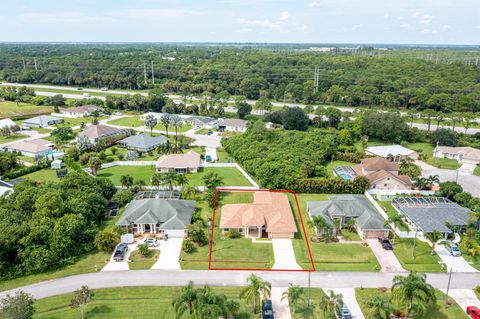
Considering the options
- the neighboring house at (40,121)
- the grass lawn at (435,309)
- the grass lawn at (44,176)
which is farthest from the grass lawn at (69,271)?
the neighboring house at (40,121)

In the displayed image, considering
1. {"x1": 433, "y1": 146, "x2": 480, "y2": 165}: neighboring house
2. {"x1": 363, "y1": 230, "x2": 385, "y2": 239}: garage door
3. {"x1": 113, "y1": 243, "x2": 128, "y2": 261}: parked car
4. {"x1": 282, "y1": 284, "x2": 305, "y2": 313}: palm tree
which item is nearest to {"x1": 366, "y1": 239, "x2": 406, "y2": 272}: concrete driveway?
{"x1": 363, "y1": 230, "x2": 385, "y2": 239}: garage door

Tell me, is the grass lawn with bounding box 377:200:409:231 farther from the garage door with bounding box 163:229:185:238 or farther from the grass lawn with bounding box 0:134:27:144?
the grass lawn with bounding box 0:134:27:144

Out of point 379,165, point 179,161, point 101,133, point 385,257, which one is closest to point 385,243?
point 385,257

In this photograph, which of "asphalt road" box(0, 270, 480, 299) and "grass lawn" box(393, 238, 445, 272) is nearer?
"asphalt road" box(0, 270, 480, 299)

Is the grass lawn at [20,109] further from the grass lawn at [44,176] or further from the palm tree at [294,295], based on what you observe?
the palm tree at [294,295]

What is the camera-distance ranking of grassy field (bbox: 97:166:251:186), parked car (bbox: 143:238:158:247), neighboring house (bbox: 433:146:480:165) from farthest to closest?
1. neighboring house (bbox: 433:146:480:165)
2. grassy field (bbox: 97:166:251:186)
3. parked car (bbox: 143:238:158:247)

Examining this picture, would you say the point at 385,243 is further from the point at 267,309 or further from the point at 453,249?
the point at 267,309
